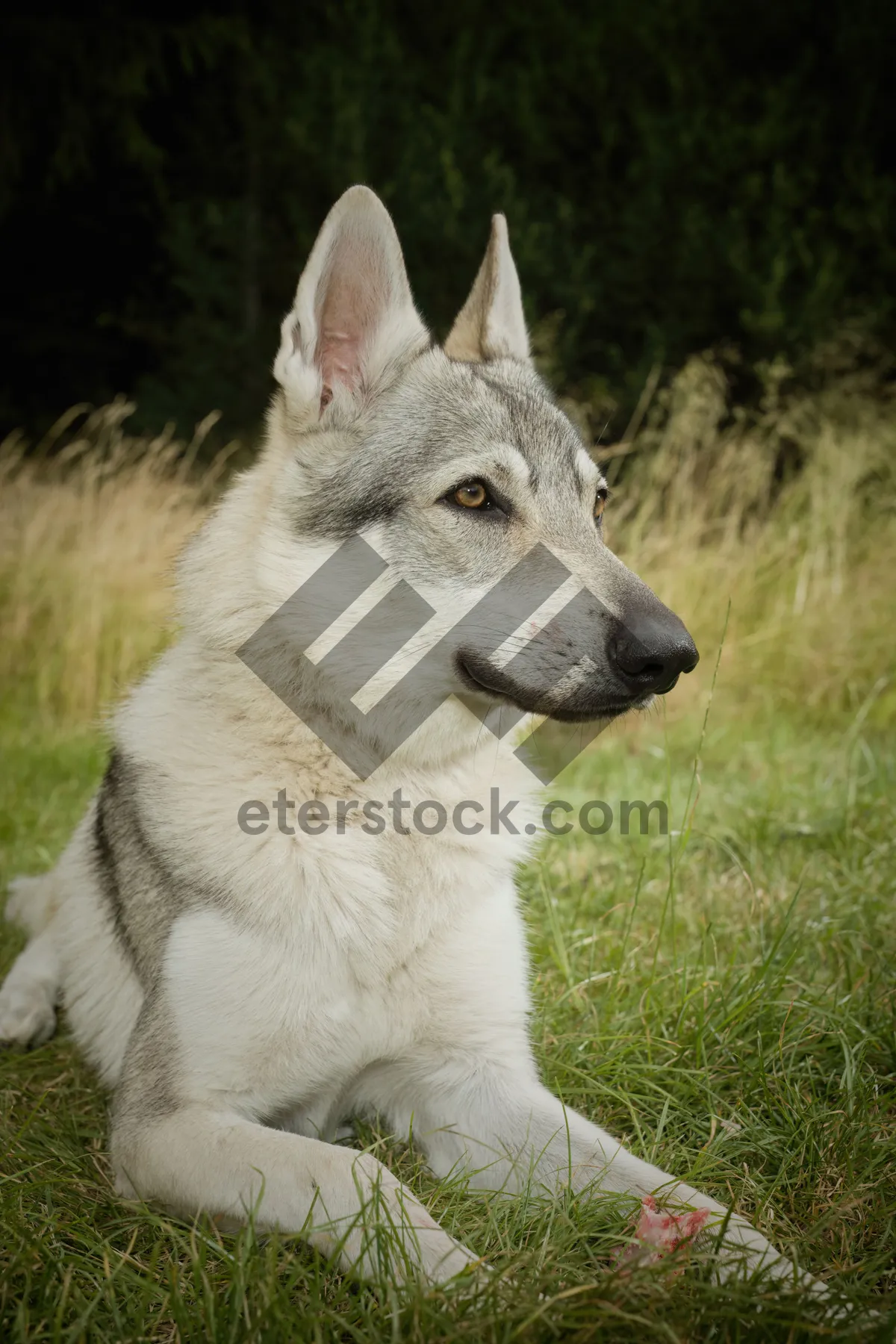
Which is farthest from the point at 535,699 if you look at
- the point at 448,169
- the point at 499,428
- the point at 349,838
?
the point at 448,169

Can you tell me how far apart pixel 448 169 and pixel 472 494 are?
10191 mm

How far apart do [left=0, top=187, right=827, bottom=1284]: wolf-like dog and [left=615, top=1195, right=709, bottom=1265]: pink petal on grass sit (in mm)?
50

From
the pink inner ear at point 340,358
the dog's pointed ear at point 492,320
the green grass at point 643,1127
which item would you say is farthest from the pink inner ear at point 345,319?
the green grass at point 643,1127

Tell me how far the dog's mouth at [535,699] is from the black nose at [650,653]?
0.15ft

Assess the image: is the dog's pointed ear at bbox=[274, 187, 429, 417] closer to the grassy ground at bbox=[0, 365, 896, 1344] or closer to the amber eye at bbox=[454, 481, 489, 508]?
the amber eye at bbox=[454, 481, 489, 508]

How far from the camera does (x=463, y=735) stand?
7.93 feet

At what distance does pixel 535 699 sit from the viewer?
224cm

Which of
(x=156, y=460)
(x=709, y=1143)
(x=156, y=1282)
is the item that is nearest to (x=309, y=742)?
(x=156, y=1282)

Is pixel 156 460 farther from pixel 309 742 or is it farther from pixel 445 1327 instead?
pixel 445 1327

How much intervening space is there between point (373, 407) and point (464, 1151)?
171cm

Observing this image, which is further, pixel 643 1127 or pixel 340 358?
pixel 340 358

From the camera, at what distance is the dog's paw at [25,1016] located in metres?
2.74

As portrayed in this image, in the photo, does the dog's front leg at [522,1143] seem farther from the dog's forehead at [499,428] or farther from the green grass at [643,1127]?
the dog's forehead at [499,428]

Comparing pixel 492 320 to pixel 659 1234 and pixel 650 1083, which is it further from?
pixel 659 1234
